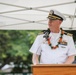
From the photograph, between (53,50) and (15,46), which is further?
(15,46)

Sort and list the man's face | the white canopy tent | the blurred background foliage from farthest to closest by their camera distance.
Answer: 1. the blurred background foliage
2. the white canopy tent
3. the man's face

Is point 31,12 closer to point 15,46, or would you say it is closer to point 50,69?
point 50,69

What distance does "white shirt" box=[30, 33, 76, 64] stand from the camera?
13.8 ft

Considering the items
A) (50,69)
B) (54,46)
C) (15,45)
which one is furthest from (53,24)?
(15,45)

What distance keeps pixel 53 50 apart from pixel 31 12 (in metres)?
2.64

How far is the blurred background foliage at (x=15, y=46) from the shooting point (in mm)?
19984

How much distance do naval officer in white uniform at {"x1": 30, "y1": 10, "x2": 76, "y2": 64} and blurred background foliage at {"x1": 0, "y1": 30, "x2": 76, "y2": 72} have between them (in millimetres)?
14657

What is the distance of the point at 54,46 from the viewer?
4254mm

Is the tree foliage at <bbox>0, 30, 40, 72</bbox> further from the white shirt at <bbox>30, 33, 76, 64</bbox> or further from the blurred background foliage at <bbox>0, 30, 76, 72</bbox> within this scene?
the white shirt at <bbox>30, 33, 76, 64</bbox>

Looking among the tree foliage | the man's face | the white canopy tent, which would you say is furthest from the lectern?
the tree foliage

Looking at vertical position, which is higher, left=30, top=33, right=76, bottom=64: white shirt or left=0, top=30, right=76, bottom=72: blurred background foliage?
left=30, top=33, right=76, bottom=64: white shirt

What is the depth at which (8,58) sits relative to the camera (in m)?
22.1

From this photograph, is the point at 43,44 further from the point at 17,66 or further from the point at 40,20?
the point at 17,66

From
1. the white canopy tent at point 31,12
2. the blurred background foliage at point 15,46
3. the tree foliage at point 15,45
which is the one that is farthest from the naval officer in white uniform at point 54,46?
the tree foliage at point 15,45
